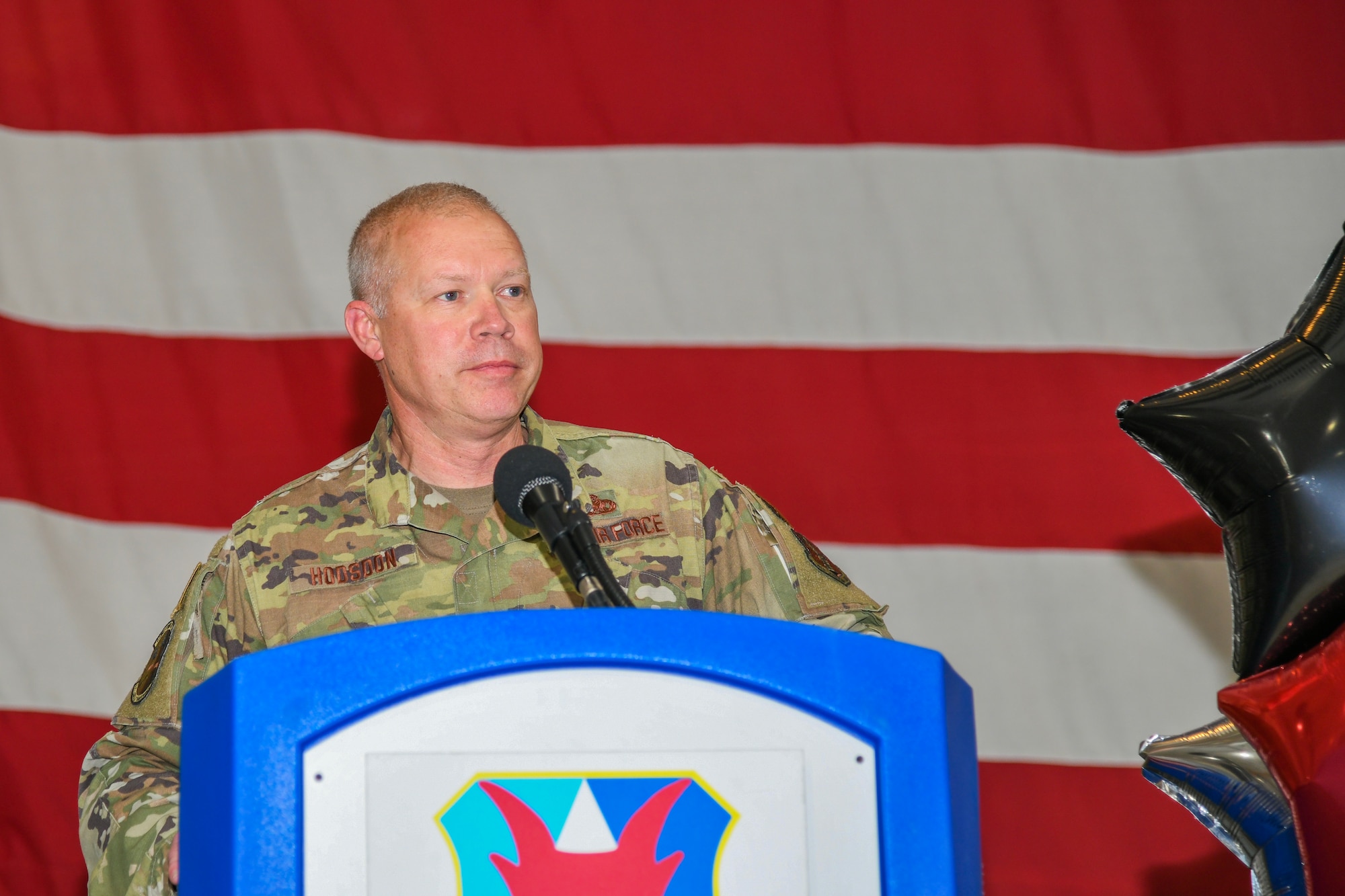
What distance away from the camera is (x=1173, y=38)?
1.92 m

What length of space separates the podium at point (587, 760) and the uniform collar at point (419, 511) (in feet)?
2.54

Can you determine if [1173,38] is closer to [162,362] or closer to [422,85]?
[422,85]

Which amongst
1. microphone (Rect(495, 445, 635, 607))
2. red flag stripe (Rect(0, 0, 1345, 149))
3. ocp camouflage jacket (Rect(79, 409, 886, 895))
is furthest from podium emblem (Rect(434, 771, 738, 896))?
red flag stripe (Rect(0, 0, 1345, 149))

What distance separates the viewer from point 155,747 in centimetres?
119

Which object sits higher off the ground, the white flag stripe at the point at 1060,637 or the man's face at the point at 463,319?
the man's face at the point at 463,319

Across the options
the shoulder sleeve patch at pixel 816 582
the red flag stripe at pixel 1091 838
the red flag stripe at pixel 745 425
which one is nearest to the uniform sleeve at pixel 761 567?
the shoulder sleeve patch at pixel 816 582

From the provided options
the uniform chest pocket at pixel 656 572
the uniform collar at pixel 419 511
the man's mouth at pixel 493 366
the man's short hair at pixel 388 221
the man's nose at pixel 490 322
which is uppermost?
the man's short hair at pixel 388 221

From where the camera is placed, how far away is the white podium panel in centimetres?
64

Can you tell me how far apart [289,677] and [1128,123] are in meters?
1.69

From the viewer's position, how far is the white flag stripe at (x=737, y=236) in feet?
6.30

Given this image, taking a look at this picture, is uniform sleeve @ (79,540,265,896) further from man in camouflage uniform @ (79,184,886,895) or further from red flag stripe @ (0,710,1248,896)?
red flag stripe @ (0,710,1248,896)

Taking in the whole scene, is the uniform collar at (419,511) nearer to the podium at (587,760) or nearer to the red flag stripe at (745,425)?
the red flag stripe at (745,425)

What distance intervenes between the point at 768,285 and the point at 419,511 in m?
0.77

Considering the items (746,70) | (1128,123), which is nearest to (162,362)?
(746,70)
